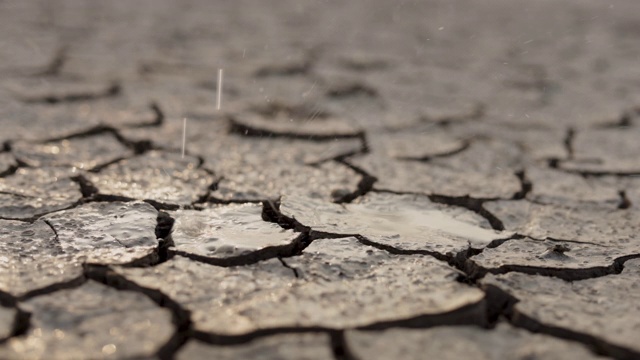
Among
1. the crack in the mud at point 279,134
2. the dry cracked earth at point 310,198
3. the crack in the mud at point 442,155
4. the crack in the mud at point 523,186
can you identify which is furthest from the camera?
the crack in the mud at point 279,134

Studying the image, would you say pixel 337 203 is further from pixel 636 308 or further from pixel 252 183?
pixel 636 308

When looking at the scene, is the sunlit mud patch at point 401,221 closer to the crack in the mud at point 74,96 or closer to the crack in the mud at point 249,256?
the crack in the mud at point 249,256

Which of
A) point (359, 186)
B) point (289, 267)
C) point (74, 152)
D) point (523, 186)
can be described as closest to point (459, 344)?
point (289, 267)

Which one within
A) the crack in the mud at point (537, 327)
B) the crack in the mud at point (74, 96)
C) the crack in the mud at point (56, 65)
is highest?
the crack in the mud at point (56, 65)

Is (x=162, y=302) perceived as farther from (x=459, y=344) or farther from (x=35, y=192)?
(x=35, y=192)

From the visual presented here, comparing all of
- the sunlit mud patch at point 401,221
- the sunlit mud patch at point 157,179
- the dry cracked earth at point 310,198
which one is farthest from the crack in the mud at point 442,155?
the sunlit mud patch at point 157,179

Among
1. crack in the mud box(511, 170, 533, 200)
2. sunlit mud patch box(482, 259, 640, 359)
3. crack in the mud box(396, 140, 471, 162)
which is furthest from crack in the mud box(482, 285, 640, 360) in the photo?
crack in the mud box(396, 140, 471, 162)

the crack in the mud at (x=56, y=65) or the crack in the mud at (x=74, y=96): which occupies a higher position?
the crack in the mud at (x=56, y=65)
